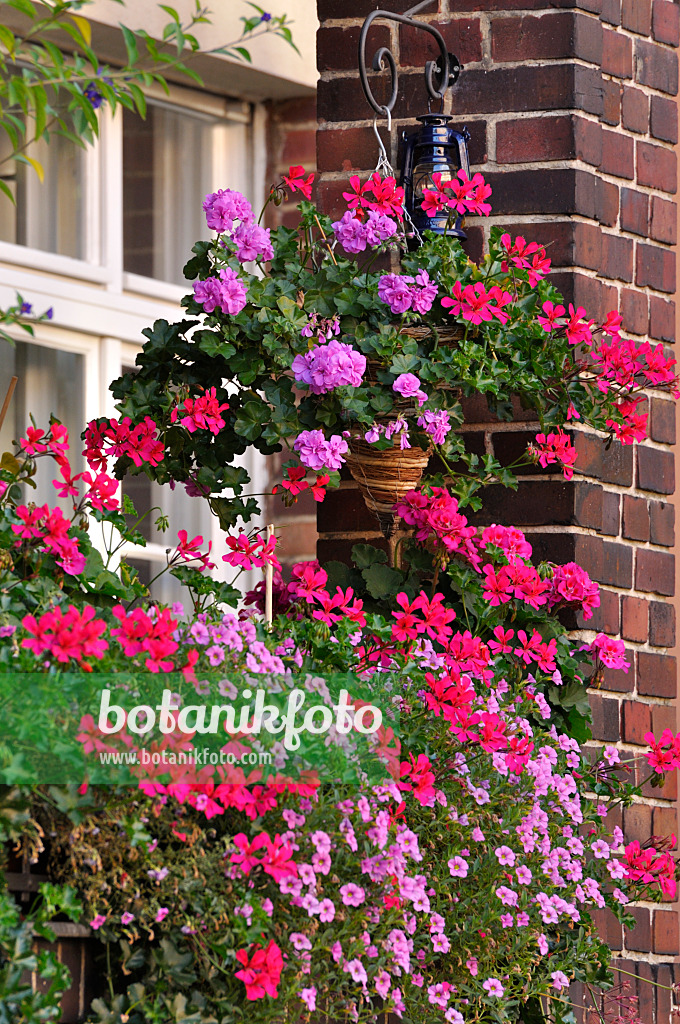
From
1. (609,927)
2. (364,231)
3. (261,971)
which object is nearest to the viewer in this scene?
(261,971)

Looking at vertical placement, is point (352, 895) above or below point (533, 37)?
below

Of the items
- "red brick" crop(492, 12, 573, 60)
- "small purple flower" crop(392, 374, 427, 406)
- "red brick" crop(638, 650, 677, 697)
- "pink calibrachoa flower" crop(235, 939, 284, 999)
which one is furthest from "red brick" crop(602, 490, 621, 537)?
"pink calibrachoa flower" crop(235, 939, 284, 999)

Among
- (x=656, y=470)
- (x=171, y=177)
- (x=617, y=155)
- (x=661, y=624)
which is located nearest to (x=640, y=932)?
(x=661, y=624)

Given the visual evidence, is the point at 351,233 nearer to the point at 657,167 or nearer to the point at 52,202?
the point at 657,167

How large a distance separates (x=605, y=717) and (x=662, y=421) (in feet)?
1.97

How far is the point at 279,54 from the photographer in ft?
13.0

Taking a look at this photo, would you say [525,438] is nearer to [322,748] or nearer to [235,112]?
[322,748]

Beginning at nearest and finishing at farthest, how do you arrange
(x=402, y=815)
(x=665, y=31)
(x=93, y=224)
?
(x=402, y=815)
(x=665, y=31)
(x=93, y=224)

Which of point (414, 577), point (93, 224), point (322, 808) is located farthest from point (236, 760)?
point (93, 224)

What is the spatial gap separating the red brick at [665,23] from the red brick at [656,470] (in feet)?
2.68

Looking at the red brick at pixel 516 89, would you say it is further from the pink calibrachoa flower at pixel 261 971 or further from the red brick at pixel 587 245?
the pink calibrachoa flower at pixel 261 971

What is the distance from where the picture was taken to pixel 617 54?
8.96ft

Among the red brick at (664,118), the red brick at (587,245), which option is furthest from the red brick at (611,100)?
the red brick at (587,245)

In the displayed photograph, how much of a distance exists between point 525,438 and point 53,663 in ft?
4.04
